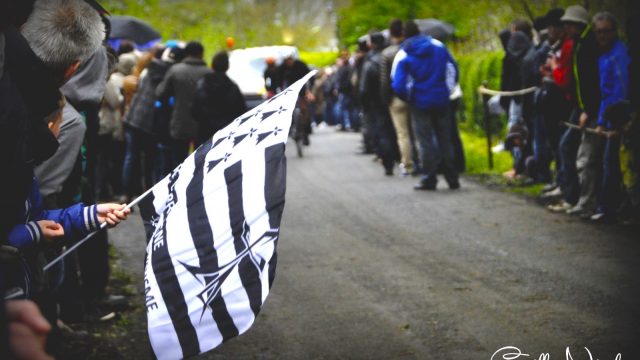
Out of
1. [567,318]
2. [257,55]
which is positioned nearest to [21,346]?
[567,318]

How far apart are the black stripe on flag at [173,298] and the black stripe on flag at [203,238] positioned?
0.10 meters

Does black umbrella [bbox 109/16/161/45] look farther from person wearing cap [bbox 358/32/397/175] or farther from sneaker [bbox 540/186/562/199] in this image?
sneaker [bbox 540/186/562/199]

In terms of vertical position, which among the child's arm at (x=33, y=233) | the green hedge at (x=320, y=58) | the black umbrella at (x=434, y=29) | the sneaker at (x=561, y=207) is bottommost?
the green hedge at (x=320, y=58)

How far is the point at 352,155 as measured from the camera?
2097 centimetres

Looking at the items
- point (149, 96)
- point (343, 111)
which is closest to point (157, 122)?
point (149, 96)

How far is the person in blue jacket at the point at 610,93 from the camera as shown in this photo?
10547mm

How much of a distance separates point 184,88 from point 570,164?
421cm

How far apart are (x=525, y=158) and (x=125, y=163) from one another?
496 centimetres

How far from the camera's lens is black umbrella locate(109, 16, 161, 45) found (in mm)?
18094

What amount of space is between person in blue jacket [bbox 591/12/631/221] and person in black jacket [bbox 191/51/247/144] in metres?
3.79

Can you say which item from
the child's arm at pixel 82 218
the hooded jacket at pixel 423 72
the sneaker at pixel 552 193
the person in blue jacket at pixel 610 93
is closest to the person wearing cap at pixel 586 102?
the person in blue jacket at pixel 610 93

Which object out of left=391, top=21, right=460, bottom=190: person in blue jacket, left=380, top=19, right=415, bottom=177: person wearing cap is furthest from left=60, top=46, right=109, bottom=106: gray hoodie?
left=380, top=19, right=415, bottom=177: person wearing cap

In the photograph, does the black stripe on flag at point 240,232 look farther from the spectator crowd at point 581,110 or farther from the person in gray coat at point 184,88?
the person in gray coat at point 184,88

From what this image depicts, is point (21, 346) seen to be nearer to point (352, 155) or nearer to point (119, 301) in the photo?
point (119, 301)
